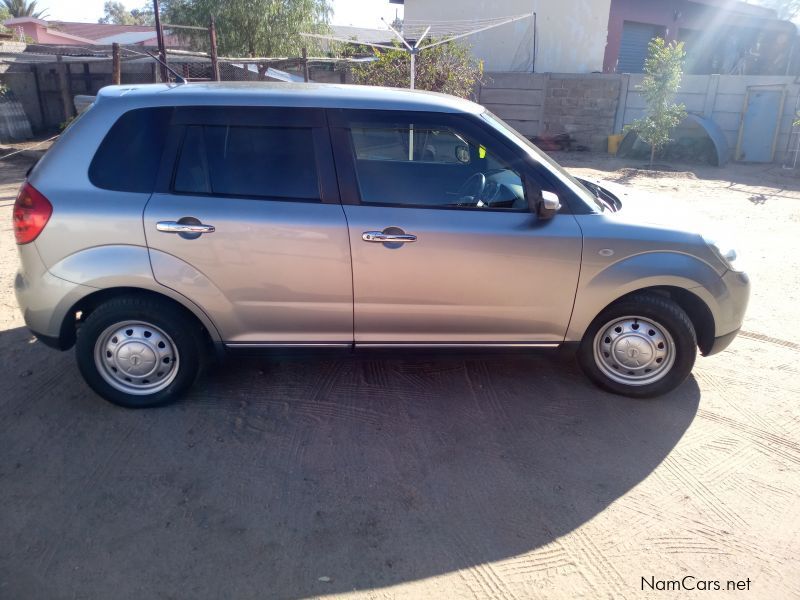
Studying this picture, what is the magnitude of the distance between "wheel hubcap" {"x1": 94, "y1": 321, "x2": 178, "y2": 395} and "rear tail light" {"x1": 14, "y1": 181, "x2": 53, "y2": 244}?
0.68 metres

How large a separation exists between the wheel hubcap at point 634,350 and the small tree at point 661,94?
489 inches

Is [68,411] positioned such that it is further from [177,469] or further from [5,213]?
[5,213]

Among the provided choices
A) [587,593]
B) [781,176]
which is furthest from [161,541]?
[781,176]

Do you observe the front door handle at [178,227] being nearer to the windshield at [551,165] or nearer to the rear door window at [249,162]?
the rear door window at [249,162]

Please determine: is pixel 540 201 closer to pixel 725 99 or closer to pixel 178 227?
pixel 178 227

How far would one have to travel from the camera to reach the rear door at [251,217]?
137 inches

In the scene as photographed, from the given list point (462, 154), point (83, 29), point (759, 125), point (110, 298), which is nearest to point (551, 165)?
point (462, 154)

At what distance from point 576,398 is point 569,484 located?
0.91m

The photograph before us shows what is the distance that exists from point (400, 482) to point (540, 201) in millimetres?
1763

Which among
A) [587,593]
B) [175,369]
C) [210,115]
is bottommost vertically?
[587,593]

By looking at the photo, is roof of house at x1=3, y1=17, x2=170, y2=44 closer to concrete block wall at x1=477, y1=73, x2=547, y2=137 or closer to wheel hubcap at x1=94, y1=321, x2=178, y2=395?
concrete block wall at x1=477, y1=73, x2=547, y2=137

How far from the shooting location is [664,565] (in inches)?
105

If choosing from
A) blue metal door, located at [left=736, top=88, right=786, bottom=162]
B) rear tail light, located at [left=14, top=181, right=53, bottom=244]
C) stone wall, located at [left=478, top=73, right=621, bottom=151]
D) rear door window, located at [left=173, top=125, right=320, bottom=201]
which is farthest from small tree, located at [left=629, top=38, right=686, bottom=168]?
rear tail light, located at [left=14, top=181, right=53, bottom=244]

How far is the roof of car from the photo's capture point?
3.57 meters
